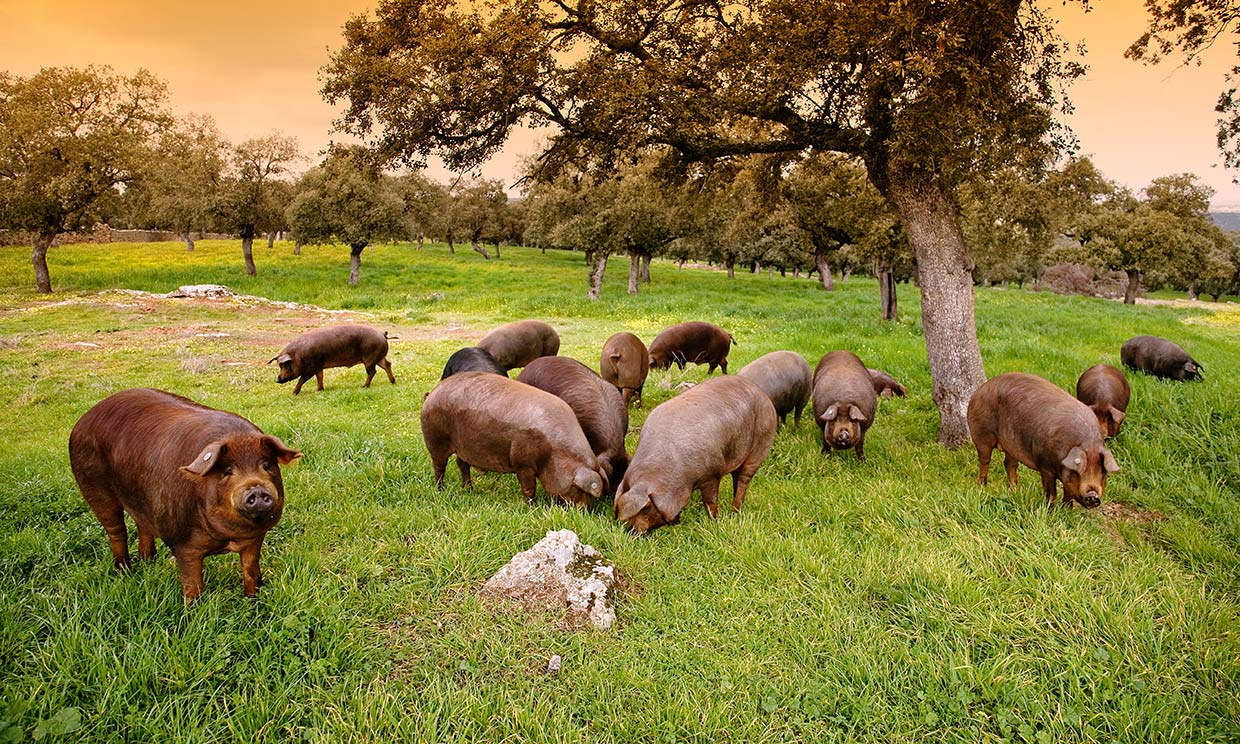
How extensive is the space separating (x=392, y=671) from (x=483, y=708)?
72 centimetres

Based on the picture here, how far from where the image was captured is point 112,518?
14.8ft

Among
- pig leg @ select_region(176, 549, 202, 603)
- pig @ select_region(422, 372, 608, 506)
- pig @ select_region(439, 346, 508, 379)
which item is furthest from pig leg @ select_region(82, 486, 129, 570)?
pig @ select_region(439, 346, 508, 379)

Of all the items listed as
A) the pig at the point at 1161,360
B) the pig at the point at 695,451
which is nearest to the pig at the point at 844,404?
the pig at the point at 695,451

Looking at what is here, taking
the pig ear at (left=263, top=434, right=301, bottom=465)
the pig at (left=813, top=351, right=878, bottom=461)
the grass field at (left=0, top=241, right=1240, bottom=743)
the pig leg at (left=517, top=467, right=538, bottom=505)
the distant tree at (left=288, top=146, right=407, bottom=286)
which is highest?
the distant tree at (left=288, top=146, right=407, bottom=286)

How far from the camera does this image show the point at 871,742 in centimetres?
340

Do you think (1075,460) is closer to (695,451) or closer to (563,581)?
(695,451)

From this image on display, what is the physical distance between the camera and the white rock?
4.32 meters

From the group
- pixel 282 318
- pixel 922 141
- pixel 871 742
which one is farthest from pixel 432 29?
pixel 282 318

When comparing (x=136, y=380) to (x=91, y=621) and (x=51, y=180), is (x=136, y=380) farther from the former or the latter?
(x=51, y=180)

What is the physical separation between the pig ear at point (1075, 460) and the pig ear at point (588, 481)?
4576mm

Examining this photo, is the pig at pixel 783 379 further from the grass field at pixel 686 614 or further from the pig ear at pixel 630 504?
the pig ear at pixel 630 504

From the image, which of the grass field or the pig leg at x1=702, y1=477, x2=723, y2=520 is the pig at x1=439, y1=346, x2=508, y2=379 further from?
the pig leg at x1=702, y1=477, x2=723, y2=520

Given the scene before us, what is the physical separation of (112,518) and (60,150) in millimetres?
32510

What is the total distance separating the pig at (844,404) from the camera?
785cm
